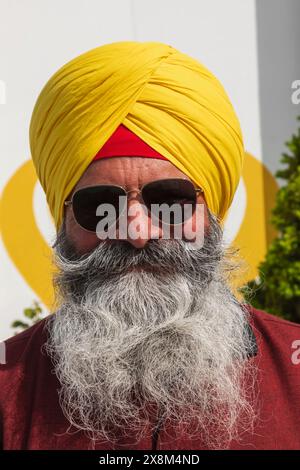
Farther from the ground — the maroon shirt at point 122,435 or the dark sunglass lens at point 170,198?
the dark sunglass lens at point 170,198

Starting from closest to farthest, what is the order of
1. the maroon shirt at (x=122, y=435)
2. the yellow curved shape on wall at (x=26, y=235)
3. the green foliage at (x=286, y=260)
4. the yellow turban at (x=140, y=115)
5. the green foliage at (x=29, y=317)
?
1. the maroon shirt at (x=122, y=435)
2. the yellow turban at (x=140, y=115)
3. the green foliage at (x=286, y=260)
4. the green foliage at (x=29, y=317)
5. the yellow curved shape on wall at (x=26, y=235)

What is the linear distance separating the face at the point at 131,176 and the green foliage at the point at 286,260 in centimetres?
213

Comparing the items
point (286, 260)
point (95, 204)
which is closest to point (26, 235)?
point (286, 260)

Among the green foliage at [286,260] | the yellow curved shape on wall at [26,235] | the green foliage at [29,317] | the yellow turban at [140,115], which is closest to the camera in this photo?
the yellow turban at [140,115]

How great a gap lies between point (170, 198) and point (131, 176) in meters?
0.15

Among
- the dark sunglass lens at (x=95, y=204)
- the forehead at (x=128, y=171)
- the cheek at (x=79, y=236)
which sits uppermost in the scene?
→ the forehead at (x=128, y=171)

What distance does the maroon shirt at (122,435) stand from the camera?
2.05 metres

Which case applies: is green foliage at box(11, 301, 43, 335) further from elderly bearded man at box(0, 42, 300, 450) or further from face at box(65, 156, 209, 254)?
face at box(65, 156, 209, 254)

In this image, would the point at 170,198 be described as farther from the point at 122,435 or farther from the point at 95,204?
the point at 122,435

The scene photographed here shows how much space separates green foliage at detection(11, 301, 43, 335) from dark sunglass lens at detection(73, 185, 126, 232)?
247 centimetres

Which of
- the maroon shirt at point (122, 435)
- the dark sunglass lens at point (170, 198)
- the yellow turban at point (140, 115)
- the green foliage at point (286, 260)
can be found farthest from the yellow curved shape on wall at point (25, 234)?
the dark sunglass lens at point (170, 198)

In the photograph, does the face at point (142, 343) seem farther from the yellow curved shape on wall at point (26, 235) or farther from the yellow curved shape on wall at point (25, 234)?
the yellow curved shape on wall at point (25, 234)

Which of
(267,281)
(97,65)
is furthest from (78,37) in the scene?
(97,65)

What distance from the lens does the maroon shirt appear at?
2055mm
